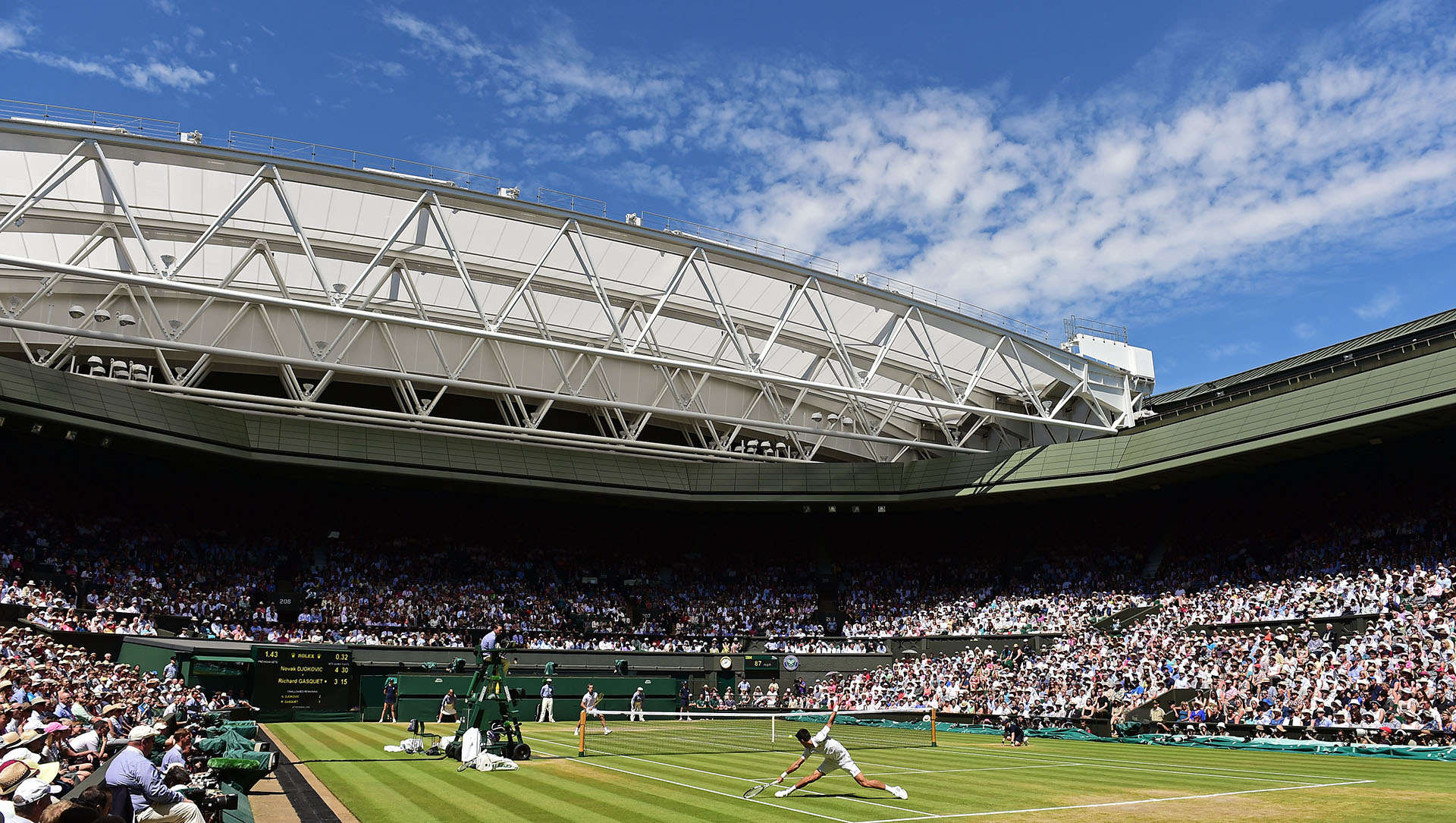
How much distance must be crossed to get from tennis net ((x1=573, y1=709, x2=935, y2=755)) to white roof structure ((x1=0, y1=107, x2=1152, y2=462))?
11630mm

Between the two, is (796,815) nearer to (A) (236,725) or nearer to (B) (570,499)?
(A) (236,725)

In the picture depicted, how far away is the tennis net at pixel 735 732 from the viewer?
2684 centimetres

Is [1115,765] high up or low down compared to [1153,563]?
down

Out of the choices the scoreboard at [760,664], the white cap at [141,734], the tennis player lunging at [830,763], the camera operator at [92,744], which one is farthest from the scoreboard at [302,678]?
the white cap at [141,734]

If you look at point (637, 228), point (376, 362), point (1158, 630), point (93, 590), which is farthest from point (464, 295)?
point (1158, 630)

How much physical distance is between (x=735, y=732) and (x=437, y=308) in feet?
70.8

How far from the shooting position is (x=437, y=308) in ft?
140

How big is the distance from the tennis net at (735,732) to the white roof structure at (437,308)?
11.6 meters

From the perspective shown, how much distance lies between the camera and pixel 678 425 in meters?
53.3

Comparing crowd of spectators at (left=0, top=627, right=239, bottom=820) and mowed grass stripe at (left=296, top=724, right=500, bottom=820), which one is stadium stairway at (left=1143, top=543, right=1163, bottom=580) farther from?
crowd of spectators at (left=0, top=627, right=239, bottom=820)

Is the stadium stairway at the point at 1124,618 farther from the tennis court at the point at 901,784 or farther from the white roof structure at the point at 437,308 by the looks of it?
the tennis court at the point at 901,784

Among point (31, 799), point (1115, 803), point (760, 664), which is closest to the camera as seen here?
point (31, 799)

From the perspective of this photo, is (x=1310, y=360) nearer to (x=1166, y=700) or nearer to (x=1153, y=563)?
(x=1153, y=563)

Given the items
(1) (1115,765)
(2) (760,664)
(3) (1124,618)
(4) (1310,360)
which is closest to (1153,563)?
(3) (1124,618)
